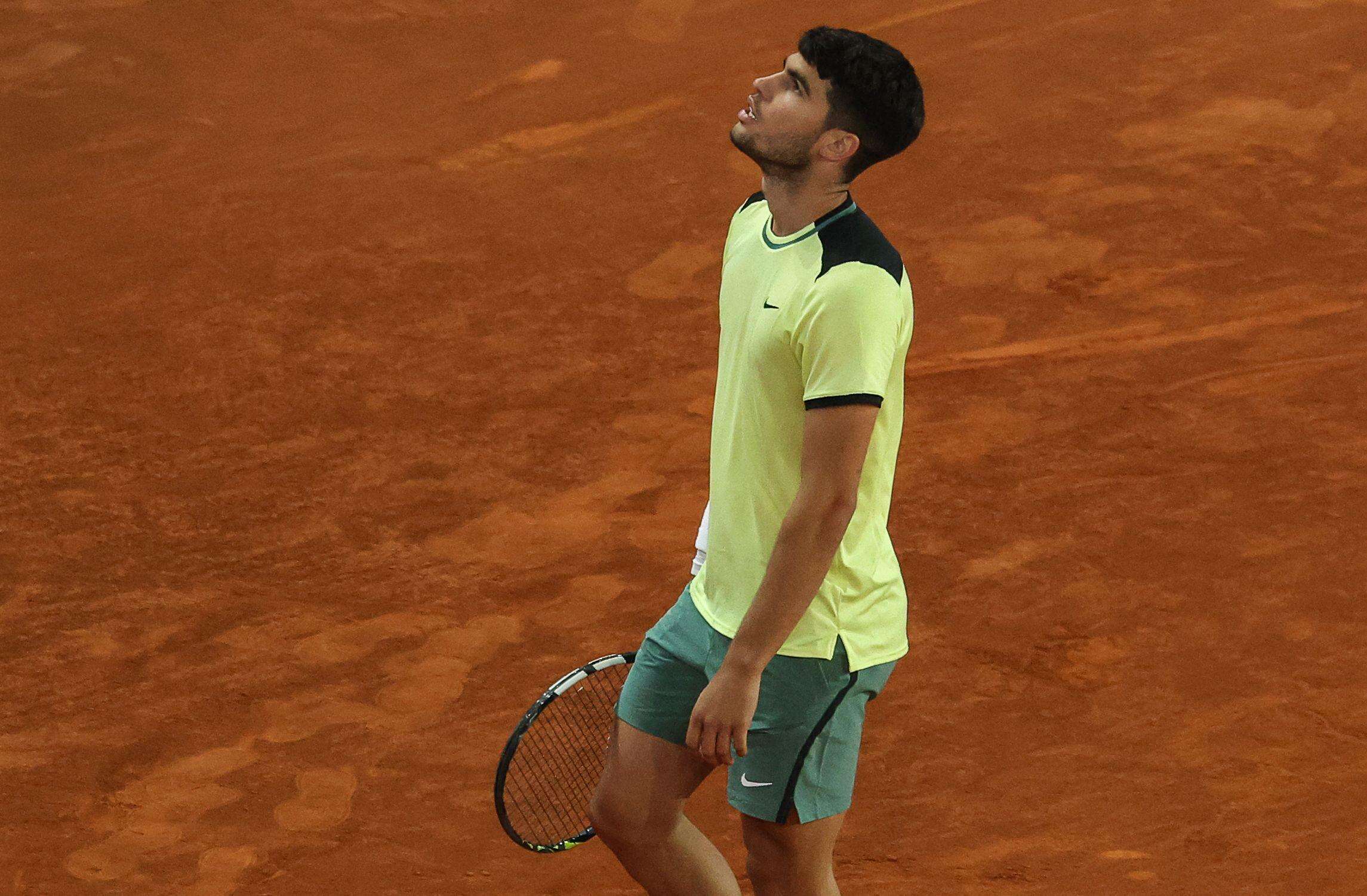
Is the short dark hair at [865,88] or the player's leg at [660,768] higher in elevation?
the short dark hair at [865,88]

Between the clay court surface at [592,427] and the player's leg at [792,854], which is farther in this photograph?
the clay court surface at [592,427]

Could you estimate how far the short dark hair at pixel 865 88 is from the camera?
2500 millimetres

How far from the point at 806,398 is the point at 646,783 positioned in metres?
0.85

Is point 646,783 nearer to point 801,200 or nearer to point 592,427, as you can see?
point 801,200

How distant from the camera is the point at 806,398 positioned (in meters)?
2.42

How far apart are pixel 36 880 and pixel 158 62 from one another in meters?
5.47

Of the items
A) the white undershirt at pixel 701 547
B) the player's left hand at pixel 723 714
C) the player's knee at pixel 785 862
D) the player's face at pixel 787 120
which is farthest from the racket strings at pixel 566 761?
the player's face at pixel 787 120

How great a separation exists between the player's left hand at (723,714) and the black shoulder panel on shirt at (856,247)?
0.67 m

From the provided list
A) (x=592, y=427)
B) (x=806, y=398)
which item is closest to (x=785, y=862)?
(x=806, y=398)

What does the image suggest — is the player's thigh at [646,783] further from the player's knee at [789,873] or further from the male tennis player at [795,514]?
the player's knee at [789,873]

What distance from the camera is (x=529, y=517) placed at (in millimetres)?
5117

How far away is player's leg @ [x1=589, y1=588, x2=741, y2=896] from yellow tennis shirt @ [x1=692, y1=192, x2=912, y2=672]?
11 centimetres

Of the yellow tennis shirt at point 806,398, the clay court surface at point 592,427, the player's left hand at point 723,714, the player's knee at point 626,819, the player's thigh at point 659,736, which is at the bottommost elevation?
the clay court surface at point 592,427

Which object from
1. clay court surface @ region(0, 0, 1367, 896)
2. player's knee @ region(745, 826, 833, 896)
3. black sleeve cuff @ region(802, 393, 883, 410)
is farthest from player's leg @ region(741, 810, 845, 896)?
clay court surface @ region(0, 0, 1367, 896)
